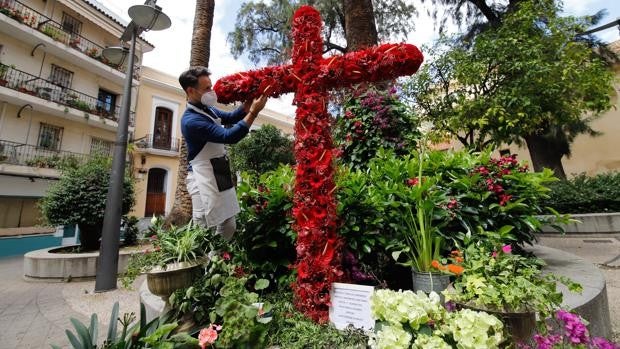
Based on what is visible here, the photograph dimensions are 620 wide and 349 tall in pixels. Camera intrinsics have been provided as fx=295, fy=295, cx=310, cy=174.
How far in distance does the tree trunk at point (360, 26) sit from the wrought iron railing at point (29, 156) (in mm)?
11960

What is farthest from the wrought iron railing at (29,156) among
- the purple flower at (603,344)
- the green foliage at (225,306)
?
the purple flower at (603,344)

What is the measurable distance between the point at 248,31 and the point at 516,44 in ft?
31.4

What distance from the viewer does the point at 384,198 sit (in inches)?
96.7

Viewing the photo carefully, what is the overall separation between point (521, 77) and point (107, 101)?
19049 mm

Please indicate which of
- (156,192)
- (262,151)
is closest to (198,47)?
(262,151)

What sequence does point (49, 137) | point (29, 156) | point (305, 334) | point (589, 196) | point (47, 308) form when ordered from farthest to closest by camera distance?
point (49, 137)
point (29, 156)
point (589, 196)
point (47, 308)
point (305, 334)

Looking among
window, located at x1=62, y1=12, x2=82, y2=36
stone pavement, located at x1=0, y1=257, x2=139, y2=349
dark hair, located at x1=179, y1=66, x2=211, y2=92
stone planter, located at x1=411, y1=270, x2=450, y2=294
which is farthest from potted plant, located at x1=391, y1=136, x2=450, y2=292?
window, located at x1=62, y1=12, x2=82, y2=36

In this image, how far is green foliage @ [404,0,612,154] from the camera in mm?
6707

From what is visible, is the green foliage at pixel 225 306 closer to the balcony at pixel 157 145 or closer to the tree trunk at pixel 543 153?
the tree trunk at pixel 543 153

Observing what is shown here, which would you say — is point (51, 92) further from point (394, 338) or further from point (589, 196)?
point (589, 196)

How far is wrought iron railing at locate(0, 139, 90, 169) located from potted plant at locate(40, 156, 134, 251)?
7.16 m

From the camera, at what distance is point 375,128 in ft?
13.4

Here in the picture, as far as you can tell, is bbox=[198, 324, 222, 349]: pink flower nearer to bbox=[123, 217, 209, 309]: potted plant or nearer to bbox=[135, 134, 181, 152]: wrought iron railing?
bbox=[123, 217, 209, 309]: potted plant

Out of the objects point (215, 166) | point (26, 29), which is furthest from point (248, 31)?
point (215, 166)
